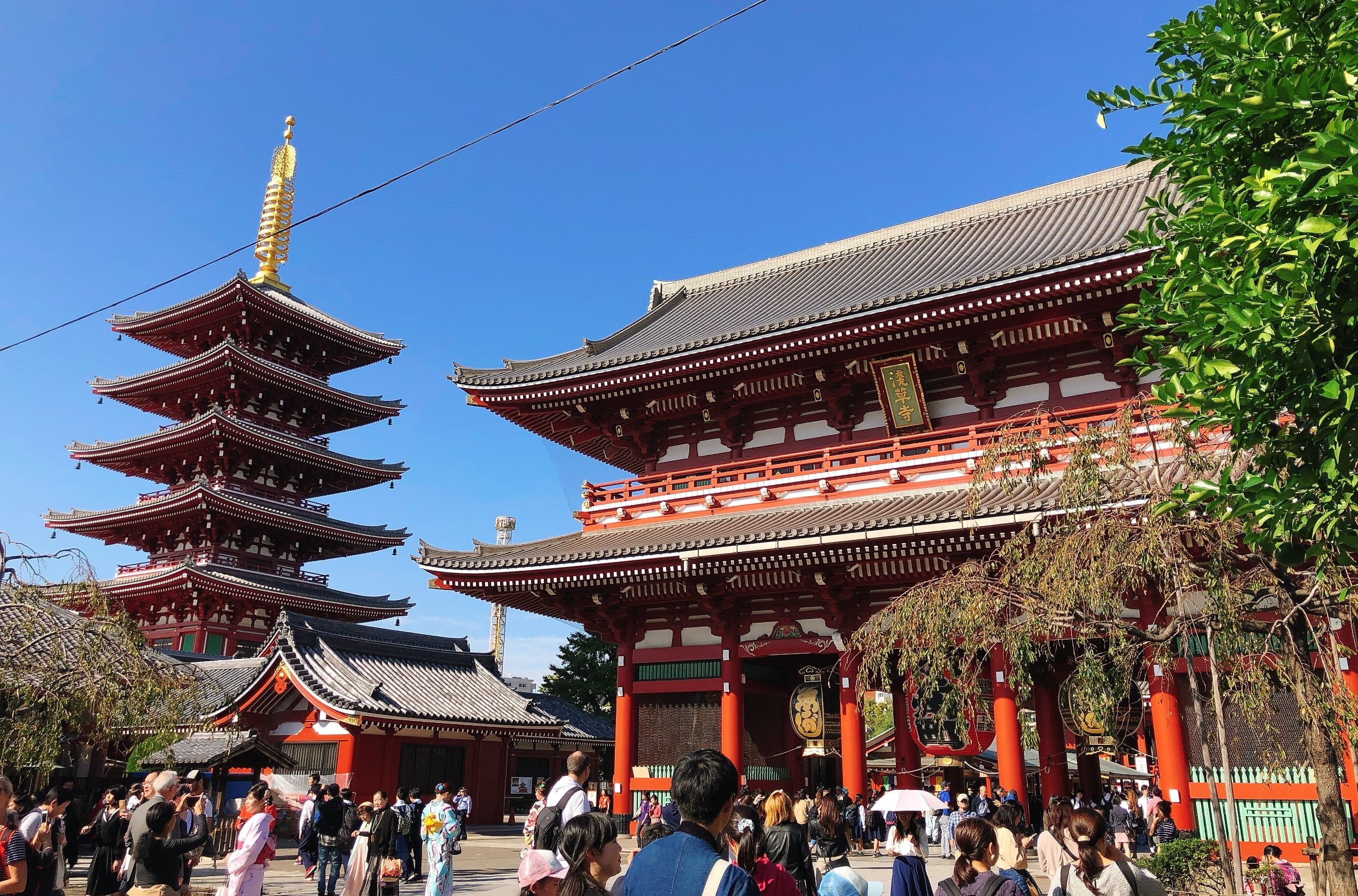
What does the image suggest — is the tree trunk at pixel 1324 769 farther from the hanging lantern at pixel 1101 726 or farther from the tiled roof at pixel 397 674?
the tiled roof at pixel 397 674

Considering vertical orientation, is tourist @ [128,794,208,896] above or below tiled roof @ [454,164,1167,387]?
below

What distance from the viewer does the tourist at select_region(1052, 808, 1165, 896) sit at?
510cm

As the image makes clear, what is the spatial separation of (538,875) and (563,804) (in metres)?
2.21

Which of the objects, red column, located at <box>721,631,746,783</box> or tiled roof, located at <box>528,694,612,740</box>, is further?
tiled roof, located at <box>528,694,612,740</box>

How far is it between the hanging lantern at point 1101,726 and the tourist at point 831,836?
537 centimetres

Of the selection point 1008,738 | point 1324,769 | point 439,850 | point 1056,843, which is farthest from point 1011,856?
point 1008,738

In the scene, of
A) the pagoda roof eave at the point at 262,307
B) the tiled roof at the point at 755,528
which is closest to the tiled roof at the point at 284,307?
the pagoda roof eave at the point at 262,307

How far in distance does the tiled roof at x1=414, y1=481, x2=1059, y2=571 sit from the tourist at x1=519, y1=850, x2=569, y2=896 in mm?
9536

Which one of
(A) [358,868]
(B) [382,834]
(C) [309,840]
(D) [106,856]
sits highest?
(D) [106,856]

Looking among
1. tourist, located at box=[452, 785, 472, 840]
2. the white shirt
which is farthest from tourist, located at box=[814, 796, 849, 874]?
tourist, located at box=[452, 785, 472, 840]

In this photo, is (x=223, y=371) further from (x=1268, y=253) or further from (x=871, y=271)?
(x=1268, y=253)

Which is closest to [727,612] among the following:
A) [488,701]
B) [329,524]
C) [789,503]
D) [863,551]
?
[789,503]

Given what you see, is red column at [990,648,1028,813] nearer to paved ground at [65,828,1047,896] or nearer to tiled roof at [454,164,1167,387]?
paved ground at [65,828,1047,896]

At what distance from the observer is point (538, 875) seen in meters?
4.35
